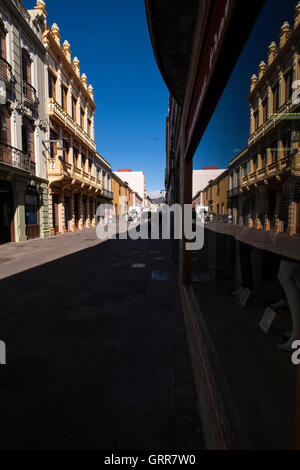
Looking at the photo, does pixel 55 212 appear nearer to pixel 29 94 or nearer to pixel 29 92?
pixel 29 94

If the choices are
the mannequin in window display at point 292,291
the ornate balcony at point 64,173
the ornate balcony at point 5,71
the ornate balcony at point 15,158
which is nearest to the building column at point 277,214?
the mannequin in window display at point 292,291

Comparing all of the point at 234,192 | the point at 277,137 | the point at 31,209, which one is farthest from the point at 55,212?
the point at 277,137

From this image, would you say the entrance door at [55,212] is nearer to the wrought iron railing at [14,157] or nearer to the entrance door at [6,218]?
the wrought iron railing at [14,157]

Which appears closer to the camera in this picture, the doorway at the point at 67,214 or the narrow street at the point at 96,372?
the narrow street at the point at 96,372

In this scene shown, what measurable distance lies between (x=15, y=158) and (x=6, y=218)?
346cm

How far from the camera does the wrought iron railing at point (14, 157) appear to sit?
12012mm

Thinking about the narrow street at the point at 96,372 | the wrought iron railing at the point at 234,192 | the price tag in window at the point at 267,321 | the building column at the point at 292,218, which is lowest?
the narrow street at the point at 96,372

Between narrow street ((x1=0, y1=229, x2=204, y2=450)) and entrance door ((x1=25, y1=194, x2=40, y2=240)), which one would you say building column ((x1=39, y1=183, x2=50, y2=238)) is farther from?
narrow street ((x1=0, y1=229, x2=204, y2=450))

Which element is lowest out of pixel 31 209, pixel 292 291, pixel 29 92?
pixel 292 291

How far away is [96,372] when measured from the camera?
7.73ft

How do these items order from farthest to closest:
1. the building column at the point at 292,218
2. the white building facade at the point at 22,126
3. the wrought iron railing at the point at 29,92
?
the wrought iron railing at the point at 29,92 → the white building facade at the point at 22,126 → the building column at the point at 292,218

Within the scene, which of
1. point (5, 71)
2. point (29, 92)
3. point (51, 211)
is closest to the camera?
point (5, 71)

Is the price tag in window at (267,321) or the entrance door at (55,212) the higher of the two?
the entrance door at (55,212)

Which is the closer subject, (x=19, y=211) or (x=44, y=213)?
(x=19, y=211)
